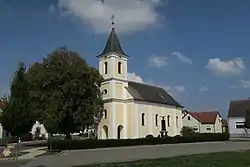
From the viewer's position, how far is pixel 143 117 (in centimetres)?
7269

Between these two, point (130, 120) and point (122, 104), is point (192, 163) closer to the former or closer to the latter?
point (130, 120)

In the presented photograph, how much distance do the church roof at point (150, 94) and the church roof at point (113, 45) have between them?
319 inches

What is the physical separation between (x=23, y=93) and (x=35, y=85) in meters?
27.5

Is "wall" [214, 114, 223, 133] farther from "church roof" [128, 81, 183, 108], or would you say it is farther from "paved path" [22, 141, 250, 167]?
"paved path" [22, 141, 250, 167]

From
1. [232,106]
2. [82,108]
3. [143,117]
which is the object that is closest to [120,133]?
[143,117]

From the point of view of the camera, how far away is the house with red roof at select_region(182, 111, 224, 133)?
109 metres

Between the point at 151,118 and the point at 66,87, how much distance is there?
2821 centimetres

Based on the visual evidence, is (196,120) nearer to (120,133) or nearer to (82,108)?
(120,133)

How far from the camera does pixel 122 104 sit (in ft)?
234

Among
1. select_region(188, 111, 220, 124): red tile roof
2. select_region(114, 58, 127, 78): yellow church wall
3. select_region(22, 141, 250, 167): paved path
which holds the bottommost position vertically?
select_region(22, 141, 250, 167): paved path

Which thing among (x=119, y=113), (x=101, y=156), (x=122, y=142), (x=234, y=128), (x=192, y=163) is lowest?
(x=101, y=156)

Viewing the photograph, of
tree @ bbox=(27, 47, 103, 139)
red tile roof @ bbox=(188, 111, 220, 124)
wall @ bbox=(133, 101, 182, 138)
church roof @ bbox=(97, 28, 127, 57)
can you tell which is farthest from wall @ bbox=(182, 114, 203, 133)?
tree @ bbox=(27, 47, 103, 139)

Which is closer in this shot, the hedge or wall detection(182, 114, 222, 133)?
the hedge

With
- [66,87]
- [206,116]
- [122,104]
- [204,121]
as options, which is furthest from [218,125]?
[66,87]
